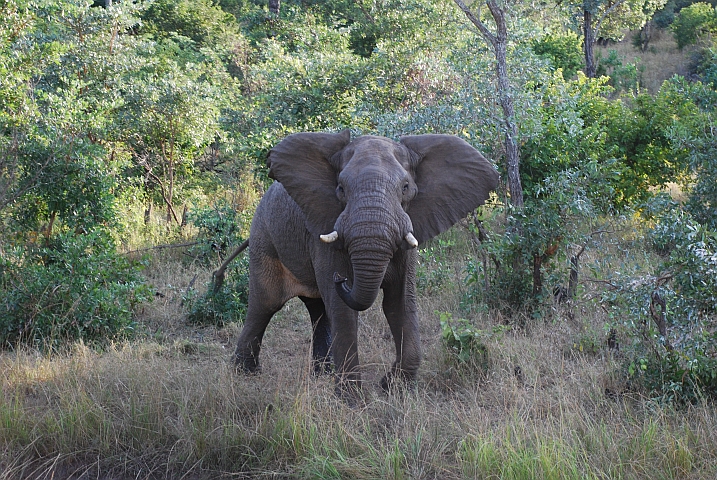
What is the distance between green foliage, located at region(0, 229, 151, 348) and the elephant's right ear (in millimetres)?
2573

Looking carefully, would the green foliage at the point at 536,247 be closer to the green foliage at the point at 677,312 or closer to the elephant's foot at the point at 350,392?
the green foliage at the point at 677,312

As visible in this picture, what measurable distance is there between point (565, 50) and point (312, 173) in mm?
18048

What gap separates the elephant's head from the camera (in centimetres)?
494

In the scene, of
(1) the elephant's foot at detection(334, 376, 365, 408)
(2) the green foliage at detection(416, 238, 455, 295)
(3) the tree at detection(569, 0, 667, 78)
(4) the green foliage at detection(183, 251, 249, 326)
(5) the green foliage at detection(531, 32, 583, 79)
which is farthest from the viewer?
(5) the green foliage at detection(531, 32, 583, 79)

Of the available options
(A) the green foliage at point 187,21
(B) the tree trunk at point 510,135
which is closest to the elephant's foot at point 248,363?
(B) the tree trunk at point 510,135

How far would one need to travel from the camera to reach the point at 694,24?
26750 mm

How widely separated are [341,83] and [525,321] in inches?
177

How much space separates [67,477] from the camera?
15.4ft

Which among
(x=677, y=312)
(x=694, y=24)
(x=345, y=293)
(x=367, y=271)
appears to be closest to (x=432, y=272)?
(x=345, y=293)

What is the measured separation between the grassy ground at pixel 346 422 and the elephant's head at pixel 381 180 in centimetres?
85

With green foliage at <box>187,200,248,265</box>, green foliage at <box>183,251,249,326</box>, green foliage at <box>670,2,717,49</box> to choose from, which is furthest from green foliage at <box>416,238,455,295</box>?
green foliage at <box>670,2,717,49</box>

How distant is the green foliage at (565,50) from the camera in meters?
21.3

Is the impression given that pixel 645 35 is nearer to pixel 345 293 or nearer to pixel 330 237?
pixel 345 293

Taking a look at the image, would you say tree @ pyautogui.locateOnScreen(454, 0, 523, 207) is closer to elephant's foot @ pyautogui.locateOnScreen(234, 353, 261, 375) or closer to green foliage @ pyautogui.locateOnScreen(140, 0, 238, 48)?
elephant's foot @ pyautogui.locateOnScreen(234, 353, 261, 375)
